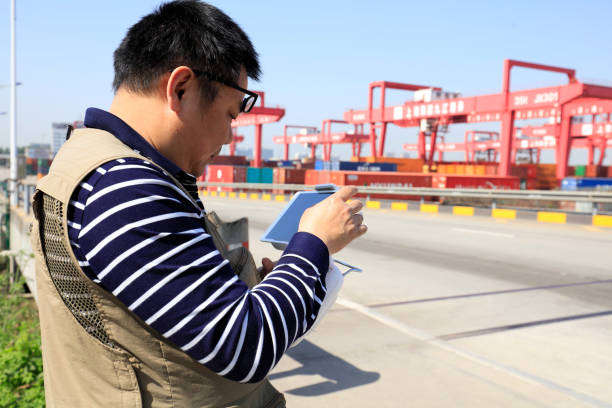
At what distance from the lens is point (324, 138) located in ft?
214

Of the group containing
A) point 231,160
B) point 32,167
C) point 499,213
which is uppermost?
point 231,160

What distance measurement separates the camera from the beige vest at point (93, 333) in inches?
35.2

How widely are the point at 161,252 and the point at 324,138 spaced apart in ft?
213

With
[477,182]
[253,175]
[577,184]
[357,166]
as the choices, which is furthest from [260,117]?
[577,184]

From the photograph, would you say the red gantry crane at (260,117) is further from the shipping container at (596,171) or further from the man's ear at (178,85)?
the man's ear at (178,85)

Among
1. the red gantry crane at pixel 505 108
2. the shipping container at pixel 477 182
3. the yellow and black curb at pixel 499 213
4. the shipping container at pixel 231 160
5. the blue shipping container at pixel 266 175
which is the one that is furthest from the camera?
the shipping container at pixel 231 160

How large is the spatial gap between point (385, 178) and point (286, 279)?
24921 millimetres

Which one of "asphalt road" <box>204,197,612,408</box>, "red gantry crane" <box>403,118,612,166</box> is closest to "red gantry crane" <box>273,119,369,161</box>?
"red gantry crane" <box>403,118,612,166</box>

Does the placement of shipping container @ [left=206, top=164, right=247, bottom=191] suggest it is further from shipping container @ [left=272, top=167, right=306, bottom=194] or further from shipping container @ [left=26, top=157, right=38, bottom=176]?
shipping container @ [left=26, top=157, right=38, bottom=176]

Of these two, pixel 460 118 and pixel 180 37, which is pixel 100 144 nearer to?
pixel 180 37

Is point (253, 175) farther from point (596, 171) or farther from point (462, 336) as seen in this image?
point (462, 336)

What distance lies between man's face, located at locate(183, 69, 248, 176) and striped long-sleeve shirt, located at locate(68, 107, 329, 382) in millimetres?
174

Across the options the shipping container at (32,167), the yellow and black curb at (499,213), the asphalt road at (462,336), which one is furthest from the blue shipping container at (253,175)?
the shipping container at (32,167)

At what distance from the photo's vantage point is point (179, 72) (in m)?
1.00
